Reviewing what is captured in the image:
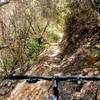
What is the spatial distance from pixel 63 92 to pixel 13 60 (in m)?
6.48

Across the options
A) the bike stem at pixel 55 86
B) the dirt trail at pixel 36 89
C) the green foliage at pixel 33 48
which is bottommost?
the green foliage at pixel 33 48

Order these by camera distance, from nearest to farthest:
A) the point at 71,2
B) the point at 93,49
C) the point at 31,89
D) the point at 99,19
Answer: the point at 31,89
the point at 93,49
the point at 99,19
the point at 71,2

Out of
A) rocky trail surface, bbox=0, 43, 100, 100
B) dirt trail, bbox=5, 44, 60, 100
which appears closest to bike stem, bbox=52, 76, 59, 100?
rocky trail surface, bbox=0, 43, 100, 100

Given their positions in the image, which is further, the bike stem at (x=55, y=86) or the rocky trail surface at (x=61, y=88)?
the rocky trail surface at (x=61, y=88)

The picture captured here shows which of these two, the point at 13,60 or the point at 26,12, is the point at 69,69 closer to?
the point at 13,60

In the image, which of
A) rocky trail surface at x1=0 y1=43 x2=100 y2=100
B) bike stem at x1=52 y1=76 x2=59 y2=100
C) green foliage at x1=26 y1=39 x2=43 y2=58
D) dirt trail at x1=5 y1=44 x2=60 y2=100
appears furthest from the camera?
green foliage at x1=26 y1=39 x2=43 y2=58

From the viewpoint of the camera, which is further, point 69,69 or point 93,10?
point 93,10

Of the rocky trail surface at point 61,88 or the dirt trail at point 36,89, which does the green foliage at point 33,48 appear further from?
the dirt trail at point 36,89

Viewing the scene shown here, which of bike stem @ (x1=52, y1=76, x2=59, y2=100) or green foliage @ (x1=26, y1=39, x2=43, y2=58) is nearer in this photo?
bike stem @ (x1=52, y1=76, x2=59, y2=100)

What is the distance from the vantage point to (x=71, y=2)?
574 inches

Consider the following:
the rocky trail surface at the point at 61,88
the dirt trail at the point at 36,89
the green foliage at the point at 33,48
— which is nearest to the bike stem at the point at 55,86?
the rocky trail surface at the point at 61,88

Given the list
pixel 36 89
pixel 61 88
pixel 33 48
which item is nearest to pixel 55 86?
pixel 61 88

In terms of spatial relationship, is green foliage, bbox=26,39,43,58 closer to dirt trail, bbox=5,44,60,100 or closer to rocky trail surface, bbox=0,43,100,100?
rocky trail surface, bbox=0,43,100,100

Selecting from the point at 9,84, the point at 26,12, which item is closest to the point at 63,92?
the point at 9,84
